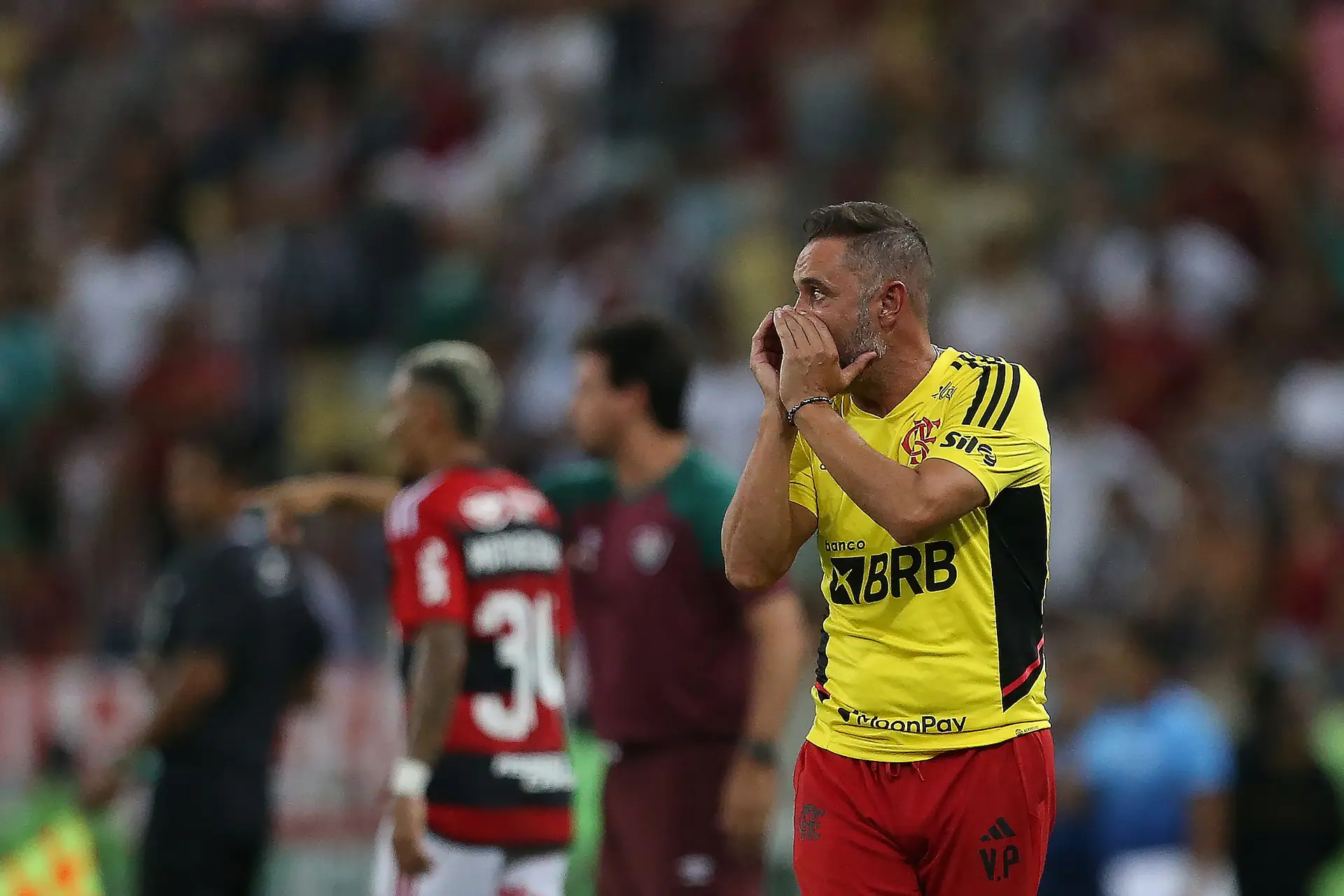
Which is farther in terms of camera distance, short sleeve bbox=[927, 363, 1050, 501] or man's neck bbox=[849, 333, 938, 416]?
man's neck bbox=[849, 333, 938, 416]

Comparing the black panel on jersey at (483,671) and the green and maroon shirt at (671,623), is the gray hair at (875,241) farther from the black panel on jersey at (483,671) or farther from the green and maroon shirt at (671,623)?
the black panel on jersey at (483,671)

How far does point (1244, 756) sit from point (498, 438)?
609 centimetres

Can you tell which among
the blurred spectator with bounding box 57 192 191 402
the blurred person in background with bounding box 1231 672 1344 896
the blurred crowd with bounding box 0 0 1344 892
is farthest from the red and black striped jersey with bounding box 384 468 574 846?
the blurred spectator with bounding box 57 192 191 402

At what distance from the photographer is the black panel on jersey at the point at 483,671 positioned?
6527 mm

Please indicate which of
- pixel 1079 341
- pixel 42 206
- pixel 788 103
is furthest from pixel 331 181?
pixel 1079 341

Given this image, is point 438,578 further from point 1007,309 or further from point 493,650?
point 1007,309

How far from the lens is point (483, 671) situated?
654 cm

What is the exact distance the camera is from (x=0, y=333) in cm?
1548

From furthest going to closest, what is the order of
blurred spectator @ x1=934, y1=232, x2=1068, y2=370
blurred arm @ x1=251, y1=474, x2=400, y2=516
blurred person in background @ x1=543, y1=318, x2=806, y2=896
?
blurred spectator @ x1=934, y1=232, x2=1068, y2=370
blurred arm @ x1=251, y1=474, x2=400, y2=516
blurred person in background @ x1=543, y1=318, x2=806, y2=896

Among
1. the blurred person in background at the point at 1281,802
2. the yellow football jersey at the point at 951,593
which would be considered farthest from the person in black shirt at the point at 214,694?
the blurred person in background at the point at 1281,802

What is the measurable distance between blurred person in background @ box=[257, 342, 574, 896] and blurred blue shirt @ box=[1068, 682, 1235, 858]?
3729 millimetres

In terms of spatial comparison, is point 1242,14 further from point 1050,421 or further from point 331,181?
point 331,181

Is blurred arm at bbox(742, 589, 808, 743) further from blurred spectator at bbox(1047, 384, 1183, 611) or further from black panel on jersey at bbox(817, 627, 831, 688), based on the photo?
blurred spectator at bbox(1047, 384, 1183, 611)

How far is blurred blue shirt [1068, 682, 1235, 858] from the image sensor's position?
9.46 m
